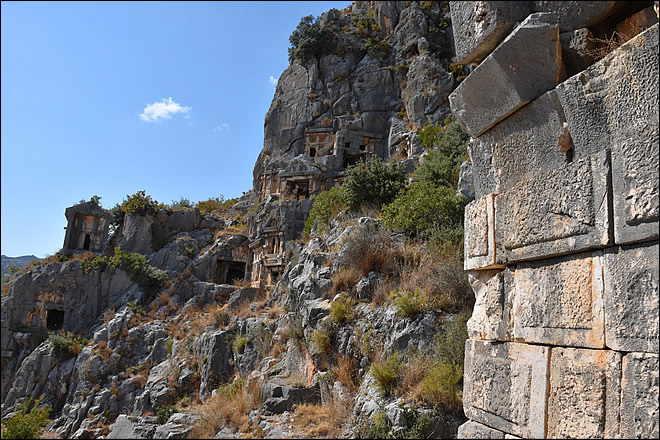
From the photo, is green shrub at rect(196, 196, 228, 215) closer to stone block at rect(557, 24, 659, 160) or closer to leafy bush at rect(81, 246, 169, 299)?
leafy bush at rect(81, 246, 169, 299)

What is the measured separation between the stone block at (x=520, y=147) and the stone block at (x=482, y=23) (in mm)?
543

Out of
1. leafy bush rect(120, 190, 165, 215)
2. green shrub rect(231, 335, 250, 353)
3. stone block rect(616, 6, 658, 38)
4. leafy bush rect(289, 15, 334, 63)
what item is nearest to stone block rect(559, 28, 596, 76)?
stone block rect(616, 6, 658, 38)

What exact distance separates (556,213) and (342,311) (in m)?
5.65

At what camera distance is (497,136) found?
3.07 m

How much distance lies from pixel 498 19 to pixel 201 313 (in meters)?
18.6

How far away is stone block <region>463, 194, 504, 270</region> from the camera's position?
3.08 m

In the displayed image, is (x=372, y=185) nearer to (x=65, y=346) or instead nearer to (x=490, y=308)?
(x=490, y=308)

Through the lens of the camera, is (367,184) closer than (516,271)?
No

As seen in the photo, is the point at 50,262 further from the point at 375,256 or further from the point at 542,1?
the point at 542,1

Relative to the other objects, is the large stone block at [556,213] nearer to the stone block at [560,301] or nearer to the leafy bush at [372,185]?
the stone block at [560,301]

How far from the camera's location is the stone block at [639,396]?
1.96 metres

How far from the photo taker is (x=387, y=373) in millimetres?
5848

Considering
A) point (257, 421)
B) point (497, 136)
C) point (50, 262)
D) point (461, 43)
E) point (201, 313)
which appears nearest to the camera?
point (497, 136)

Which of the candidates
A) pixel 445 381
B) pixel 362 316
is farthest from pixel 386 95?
pixel 445 381
